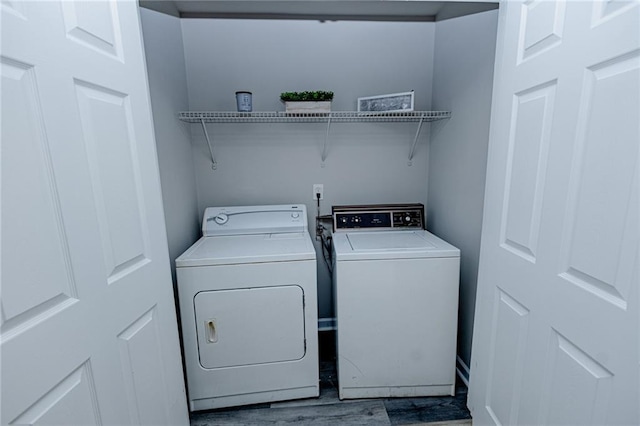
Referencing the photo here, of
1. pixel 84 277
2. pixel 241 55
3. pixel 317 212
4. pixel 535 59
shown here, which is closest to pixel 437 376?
pixel 317 212

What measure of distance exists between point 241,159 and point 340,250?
103 centimetres

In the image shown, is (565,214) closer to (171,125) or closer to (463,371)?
(463,371)

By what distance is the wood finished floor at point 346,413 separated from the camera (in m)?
1.61

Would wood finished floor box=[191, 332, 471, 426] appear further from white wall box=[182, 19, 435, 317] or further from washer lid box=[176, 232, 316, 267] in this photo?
white wall box=[182, 19, 435, 317]

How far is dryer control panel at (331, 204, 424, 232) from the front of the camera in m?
2.06

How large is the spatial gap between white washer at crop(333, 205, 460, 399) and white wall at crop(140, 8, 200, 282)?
3.23ft

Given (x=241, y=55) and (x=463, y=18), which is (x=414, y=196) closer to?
(x=463, y=18)

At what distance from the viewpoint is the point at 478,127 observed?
1.60 m

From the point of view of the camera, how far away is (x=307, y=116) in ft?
6.07

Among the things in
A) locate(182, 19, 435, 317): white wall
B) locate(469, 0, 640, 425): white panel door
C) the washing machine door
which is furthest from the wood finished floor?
locate(182, 19, 435, 317): white wall

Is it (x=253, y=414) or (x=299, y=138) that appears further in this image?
(x=299, y=138)

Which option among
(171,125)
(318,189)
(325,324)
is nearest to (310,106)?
(318,189)

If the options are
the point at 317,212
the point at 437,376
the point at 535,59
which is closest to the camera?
the point at 535,59

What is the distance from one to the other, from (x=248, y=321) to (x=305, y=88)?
62.9 inches
